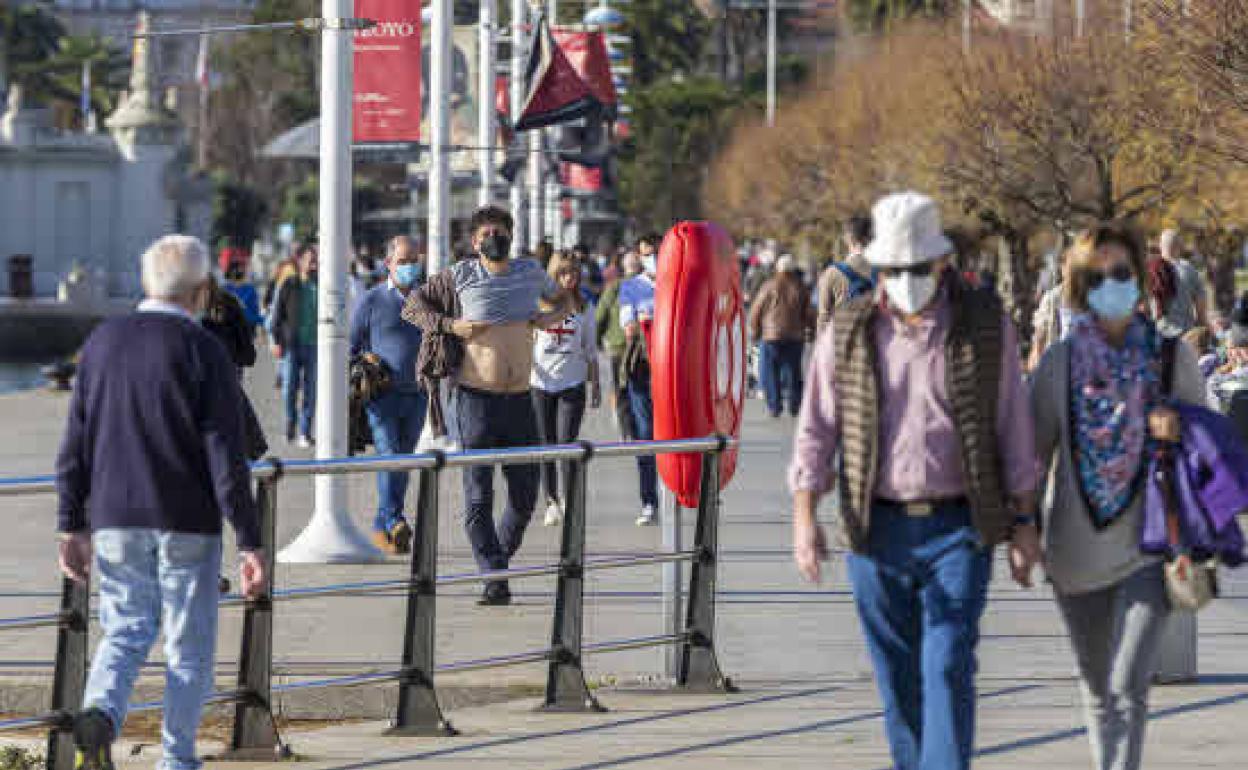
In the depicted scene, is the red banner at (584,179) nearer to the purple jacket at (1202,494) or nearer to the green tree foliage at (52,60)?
the purple jacket at (1202,494)

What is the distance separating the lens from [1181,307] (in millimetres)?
18266

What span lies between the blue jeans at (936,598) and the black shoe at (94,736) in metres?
2.07

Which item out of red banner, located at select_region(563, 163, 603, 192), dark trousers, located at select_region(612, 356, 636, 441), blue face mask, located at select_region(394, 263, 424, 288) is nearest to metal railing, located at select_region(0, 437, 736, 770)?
blue face mask, located at select_region(394, 263, 424, 288)

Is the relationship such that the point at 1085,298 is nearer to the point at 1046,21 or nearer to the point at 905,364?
the point at 905,364

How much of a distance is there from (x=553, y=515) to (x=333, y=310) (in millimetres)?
2462

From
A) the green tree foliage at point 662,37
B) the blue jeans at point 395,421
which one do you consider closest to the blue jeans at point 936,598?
the blue jeans at point 395,421

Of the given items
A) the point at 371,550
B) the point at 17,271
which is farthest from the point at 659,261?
the point at 17,271

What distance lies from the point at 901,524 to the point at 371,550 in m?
7.53

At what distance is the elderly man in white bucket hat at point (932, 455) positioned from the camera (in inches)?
263

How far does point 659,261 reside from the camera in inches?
422

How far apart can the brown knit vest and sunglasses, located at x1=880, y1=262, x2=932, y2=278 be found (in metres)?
0.11

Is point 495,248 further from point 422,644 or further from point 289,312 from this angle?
point 289,312

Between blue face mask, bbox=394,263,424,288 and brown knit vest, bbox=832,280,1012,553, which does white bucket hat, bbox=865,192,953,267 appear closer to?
brown knit vest, bbox=832,280,1012,553

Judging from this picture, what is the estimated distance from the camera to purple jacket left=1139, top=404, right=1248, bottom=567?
265 inches
